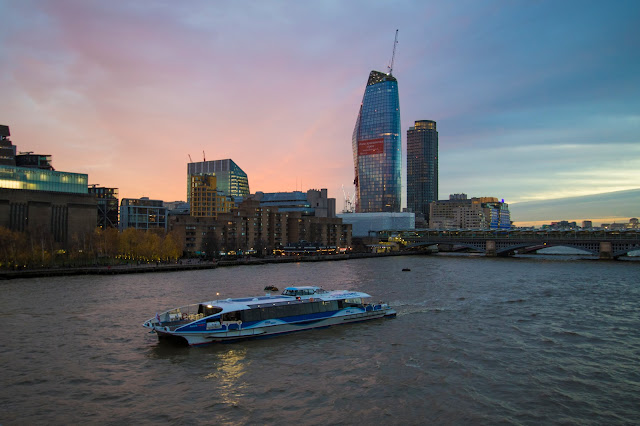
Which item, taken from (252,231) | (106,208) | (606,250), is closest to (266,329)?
(252,231)

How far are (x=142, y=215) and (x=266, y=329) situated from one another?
6512 inches

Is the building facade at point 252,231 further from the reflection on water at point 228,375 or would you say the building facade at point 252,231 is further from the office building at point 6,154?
the reflection on water at point 228,375

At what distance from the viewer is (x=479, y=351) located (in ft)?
103

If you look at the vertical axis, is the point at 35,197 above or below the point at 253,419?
above

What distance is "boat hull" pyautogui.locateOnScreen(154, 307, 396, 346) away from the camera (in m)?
32.8

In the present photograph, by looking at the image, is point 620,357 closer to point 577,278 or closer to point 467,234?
point 577,278

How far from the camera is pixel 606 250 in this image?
127688 mm

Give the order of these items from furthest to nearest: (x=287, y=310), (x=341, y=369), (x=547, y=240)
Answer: (x=547, y=240) < (x=287, y=310) < (x=341, y=369)

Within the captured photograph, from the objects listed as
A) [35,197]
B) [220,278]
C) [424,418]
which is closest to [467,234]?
[220,278]

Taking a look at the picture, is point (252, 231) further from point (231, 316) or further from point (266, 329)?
point (231, 316)

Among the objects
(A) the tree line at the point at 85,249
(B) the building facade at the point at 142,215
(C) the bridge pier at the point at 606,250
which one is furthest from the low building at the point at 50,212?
(C) the bridge pier at the point at 606,250

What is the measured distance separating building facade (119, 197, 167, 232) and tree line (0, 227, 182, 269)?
72.4 metres

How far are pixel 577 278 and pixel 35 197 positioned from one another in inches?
4765

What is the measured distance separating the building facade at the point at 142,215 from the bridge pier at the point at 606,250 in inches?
6019
